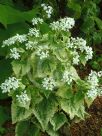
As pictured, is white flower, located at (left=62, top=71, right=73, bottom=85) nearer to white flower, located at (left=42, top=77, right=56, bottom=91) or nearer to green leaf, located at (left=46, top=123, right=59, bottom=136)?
white flower, located at (left=42, top=77, right=56, bottom=91)

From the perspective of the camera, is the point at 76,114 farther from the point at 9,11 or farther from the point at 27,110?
the point at 9,11

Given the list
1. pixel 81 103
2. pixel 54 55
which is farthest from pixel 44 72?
pixel 81 103

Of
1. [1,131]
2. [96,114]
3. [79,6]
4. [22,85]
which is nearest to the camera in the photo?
[22,85]

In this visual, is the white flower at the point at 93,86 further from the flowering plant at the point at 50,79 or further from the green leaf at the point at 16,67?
the green leaf at the point at 16,67

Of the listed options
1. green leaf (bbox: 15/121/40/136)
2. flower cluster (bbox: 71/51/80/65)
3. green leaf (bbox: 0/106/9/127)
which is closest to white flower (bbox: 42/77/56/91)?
flower cluster (bbox: 71/51/80/65)

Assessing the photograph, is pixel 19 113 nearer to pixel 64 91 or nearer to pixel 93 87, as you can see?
pixel 64 91

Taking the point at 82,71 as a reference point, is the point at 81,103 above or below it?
below
